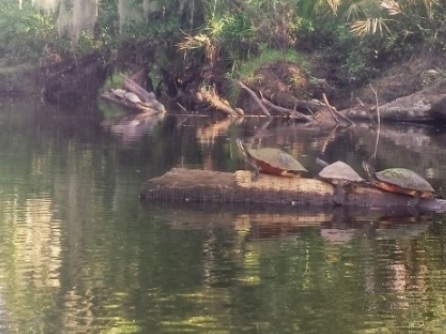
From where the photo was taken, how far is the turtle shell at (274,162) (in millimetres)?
13578

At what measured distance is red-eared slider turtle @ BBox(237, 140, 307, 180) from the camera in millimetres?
13578

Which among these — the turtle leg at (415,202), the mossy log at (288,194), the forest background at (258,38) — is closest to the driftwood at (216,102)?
the forest background at (258,38)

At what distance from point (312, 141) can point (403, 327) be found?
17.7m

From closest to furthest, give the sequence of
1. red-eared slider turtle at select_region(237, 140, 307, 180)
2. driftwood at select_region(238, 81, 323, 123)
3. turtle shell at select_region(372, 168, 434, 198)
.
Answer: turtle shell at select_region(372, 168, 434, 198) < red-eared slider turtle at select_region(237, 140, 307, 180) < driftwood at select_region(238, 81, 323, 123)

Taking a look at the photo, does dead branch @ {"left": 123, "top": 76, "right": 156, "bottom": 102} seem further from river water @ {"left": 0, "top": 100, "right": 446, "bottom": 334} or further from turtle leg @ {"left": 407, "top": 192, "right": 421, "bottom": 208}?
turtle leg @ {"left": 407, "top": 192, "right": 421, "bottom": 208}

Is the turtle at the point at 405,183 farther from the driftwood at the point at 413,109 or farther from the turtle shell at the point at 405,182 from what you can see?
the driftwood at the point at 413,109

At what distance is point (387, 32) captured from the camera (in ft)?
123

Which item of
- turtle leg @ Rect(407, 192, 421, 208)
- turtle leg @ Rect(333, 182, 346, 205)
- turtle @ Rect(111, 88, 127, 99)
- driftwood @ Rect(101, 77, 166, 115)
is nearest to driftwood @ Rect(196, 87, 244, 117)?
driftwood @ Rect(101, 77, 166, 115)

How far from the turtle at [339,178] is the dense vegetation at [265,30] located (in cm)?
2258

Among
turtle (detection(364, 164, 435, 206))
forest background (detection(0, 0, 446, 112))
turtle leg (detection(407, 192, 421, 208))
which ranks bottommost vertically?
turtle leg (detection(407, 192, 421, 208))

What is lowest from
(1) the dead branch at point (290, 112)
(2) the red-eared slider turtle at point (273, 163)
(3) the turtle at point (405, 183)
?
(3) the turtle at point (405, 183)

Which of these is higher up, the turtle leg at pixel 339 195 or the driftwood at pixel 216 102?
the driftwood at pixel 216 102

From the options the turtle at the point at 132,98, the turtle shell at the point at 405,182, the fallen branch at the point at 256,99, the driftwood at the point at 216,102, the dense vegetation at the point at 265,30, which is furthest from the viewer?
the turtle at the point at 132,98

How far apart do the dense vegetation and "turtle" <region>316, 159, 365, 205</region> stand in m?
22.6
